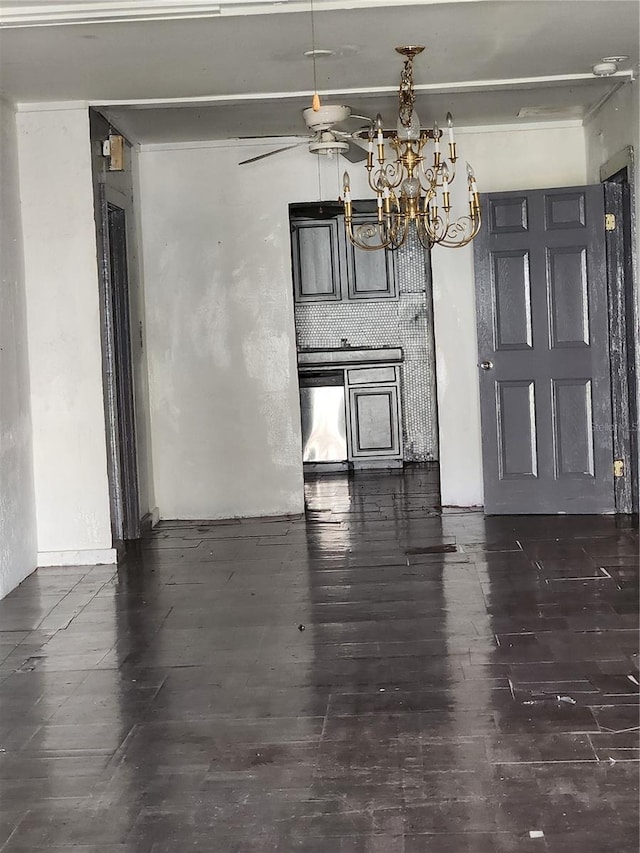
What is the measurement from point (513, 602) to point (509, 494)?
2353 millimetres

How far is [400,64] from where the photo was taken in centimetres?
566

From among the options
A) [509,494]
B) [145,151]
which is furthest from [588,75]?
[145,151]

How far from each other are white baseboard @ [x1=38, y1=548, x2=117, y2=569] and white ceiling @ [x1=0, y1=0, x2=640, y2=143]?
8.70 ft

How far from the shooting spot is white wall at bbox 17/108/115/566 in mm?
6402

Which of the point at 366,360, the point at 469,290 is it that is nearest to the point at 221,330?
the point at 469,290

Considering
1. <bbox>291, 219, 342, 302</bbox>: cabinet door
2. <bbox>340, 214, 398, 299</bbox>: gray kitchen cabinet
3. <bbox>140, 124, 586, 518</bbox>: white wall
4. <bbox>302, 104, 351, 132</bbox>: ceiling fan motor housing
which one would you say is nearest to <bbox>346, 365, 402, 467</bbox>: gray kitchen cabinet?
<bbox>340, 214, 398, 299</bbox>: gray kitchen cabinet

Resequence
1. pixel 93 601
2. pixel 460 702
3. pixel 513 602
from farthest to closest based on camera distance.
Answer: pixel 93 601
pixel 513 602
pixel 460 702

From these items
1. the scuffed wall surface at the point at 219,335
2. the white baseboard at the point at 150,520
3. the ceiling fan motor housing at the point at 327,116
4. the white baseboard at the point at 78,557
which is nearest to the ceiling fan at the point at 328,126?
the ceiling fan motor housing at the point at 327,116

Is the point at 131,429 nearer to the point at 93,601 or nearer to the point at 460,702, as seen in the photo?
the point at 93,601

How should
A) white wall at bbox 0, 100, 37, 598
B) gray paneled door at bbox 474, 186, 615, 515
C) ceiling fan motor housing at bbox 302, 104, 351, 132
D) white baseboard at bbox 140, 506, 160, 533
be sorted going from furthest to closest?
white baseboard at bbox 140, 506, 160, 533 → gray paneled door at bbox 474, 186, 615, 515 → white wall at bbox 0, 100, 37, 598 → ceiling fan motor housing at bbox 302, 104, 351, 132

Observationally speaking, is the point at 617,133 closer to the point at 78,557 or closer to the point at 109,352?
the point at 109,352

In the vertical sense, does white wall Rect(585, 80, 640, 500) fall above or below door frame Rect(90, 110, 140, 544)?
above

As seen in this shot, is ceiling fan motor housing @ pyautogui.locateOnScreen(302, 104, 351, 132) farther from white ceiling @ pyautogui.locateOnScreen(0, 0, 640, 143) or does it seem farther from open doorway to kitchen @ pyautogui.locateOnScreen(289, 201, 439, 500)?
open doorway to kitchen @ pyautogui.locateOnScreen(289, 201, 439, 500)

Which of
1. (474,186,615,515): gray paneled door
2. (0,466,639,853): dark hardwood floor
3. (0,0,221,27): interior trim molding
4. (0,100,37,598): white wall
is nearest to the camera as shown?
(0,466,639,853): dark hardwood floor
